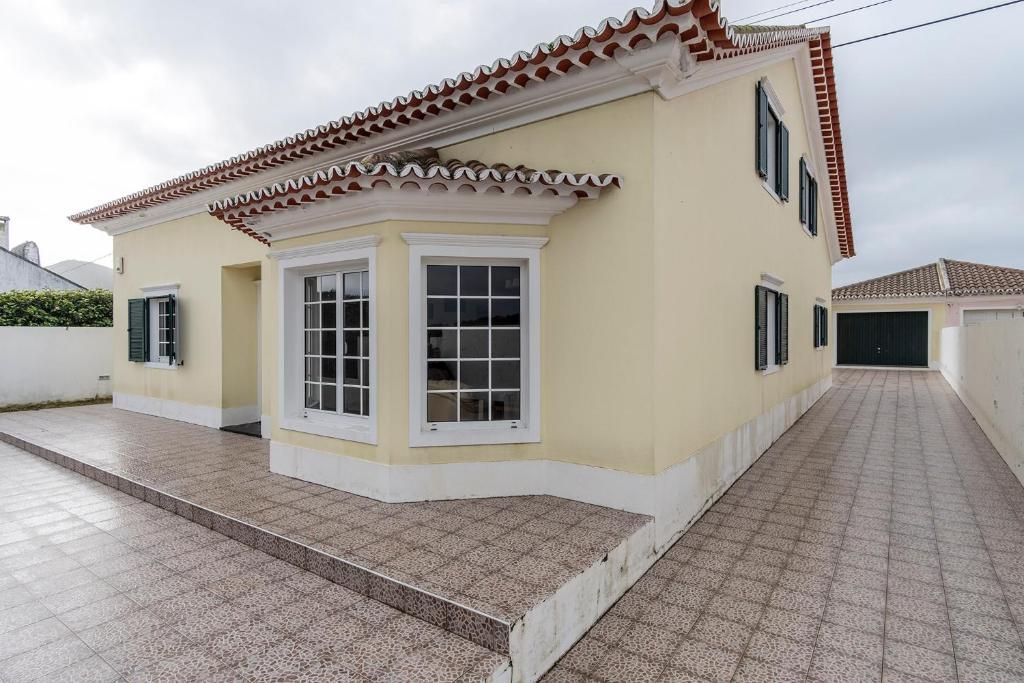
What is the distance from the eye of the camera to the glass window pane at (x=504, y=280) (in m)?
5.42

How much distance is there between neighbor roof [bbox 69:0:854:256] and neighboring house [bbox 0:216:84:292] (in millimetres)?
15644

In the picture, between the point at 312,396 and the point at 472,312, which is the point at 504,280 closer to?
the point at 472,312

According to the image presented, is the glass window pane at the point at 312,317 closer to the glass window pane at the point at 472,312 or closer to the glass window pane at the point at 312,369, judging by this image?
the glass window pane at the point at 312,369

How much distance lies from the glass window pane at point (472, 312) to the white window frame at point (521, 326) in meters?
0.39

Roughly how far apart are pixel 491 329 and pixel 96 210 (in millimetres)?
10346

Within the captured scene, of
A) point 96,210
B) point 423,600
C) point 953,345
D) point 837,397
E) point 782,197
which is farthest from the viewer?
point 953,345

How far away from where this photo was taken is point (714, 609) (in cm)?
379

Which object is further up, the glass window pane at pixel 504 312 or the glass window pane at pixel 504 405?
the glass window pane at pixel 504 312

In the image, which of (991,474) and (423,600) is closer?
(423,600)

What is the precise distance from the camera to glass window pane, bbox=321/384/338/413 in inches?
234

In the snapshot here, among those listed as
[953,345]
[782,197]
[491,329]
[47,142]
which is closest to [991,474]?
[782,197]

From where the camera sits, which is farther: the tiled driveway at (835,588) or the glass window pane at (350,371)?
the glass window pane at (350,371)

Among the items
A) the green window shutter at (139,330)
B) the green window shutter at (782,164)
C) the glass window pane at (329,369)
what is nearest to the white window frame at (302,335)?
the glass window pane at (329,369)

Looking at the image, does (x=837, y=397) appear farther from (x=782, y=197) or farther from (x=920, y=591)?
(x=920, y=591)
